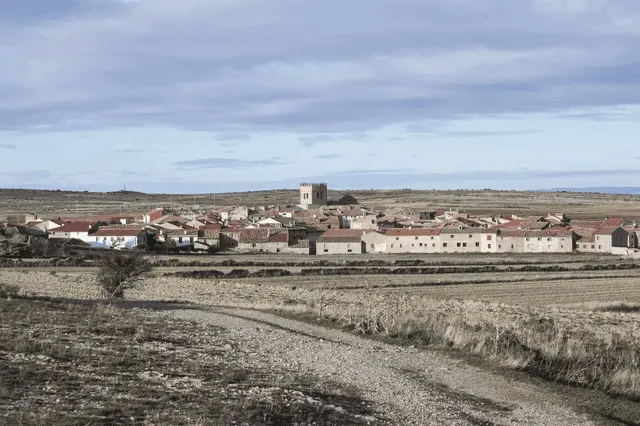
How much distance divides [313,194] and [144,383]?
146 m

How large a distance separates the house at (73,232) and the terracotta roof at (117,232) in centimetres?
105

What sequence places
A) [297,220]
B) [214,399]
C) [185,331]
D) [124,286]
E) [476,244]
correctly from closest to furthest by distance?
[214,399] < [185,331] < [124,286] < [476,244] < [297,220]

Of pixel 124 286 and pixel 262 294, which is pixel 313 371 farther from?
pixel 262 294

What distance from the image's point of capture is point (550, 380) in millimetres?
16266

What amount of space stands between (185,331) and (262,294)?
23.2 meters

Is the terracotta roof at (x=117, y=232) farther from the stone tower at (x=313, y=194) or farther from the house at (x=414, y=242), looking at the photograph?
the stone tower at (x=313, y=194)

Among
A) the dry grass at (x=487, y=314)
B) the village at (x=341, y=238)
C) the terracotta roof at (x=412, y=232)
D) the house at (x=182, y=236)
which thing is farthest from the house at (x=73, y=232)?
the dry grass at (x=487, y=314)

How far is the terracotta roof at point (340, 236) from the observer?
95562mm

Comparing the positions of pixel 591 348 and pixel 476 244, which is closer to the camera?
pixel 591 348

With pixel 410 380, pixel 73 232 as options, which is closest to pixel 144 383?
pixel 410 380

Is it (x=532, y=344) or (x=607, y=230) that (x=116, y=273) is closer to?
(x=532, y=344)

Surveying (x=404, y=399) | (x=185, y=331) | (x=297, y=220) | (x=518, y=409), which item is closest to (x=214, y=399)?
(x=404, y=399)

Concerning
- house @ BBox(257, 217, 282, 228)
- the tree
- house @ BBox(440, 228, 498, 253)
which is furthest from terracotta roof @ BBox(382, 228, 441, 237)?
the tree

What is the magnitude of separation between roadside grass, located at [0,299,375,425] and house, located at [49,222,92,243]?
79.4m
